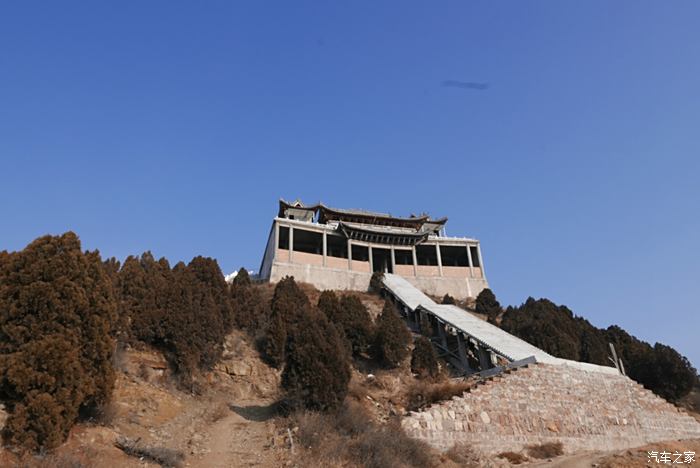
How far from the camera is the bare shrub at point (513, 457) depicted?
14.4m

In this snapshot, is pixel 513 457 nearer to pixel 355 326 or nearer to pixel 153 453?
pixel 355 326

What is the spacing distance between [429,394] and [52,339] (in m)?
11.5

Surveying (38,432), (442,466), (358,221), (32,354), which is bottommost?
(442,466)

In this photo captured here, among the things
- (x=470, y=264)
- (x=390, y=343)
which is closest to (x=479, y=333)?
(x=390, y=343)

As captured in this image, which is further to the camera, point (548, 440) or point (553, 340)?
point (553, 340)

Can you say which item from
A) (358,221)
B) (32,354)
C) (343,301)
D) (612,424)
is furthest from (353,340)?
(358,221)

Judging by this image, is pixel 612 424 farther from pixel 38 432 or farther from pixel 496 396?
pixel 38 432

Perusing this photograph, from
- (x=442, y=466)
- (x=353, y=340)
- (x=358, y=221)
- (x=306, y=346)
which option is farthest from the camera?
(x=358, y=221)

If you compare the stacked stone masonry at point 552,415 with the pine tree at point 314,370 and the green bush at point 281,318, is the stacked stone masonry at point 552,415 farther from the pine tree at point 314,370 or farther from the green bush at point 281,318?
the green bush at point 281,318

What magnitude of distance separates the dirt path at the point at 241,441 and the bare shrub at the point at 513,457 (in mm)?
6867

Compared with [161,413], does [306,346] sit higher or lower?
higher

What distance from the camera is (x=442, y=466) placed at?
12656 mm

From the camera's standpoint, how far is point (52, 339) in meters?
9.74

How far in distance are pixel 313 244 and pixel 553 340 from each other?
23682 millimetres
